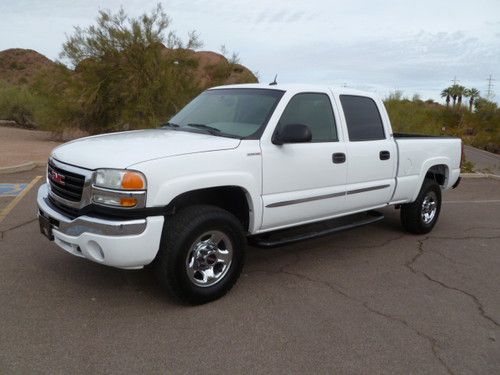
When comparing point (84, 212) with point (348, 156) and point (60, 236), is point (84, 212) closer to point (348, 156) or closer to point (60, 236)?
point (60, 236)

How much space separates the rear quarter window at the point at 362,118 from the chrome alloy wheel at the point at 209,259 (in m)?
2.00

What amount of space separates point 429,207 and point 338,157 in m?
2.44

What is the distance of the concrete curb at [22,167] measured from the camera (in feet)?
33.7

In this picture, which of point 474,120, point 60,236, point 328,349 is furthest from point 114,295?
point 474,120

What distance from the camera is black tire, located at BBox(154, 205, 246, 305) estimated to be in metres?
3.88

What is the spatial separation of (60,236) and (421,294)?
3.30m

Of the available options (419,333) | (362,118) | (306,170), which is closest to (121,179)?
(306,170)

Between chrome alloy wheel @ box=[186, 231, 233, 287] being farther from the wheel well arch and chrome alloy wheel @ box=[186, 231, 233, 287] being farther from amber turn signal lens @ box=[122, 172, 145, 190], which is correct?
amber turn signal lens @ box=[122, 172, 145, 190]

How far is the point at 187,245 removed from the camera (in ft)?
12.9

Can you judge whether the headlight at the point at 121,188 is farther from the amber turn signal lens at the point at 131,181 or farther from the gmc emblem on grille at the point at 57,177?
the gmc emblem on grille at the point at 57,177

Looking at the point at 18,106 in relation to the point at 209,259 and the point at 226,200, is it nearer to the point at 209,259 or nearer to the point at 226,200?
the point at 226,200

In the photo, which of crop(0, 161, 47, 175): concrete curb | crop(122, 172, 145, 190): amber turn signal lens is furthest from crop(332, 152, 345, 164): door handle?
crop(0, 161, 47, 175): concrete curb

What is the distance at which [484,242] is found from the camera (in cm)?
652

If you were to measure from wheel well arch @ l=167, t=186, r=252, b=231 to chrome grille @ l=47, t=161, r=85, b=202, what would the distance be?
0.79m
